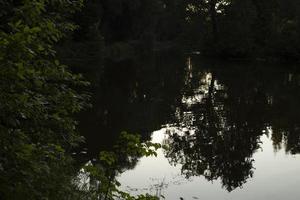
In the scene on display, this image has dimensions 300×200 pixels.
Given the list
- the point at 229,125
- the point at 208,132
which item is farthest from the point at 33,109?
the point at 229,125

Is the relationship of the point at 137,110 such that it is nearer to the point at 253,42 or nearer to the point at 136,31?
the point at 253,42

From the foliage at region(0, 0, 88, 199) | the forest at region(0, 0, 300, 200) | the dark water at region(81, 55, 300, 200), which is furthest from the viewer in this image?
the dark water at region(81, 55, 300, 200)

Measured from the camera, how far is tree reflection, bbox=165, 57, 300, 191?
14344 millimetres

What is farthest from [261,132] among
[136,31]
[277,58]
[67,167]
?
[136,31]

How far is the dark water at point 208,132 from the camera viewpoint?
41.9ft

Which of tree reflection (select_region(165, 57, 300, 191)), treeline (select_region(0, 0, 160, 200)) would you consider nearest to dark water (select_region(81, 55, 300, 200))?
tree reflection (select_region(165, 57, 300, 191))

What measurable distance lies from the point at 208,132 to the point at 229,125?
63.7 inches

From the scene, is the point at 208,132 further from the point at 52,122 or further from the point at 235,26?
the point at 235,26

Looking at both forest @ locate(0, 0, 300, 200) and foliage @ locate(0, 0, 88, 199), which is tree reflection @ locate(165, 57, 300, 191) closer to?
forest @ locate(0, 0, 300, 200)

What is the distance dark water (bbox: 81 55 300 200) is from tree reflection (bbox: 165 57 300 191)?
0.10 feet

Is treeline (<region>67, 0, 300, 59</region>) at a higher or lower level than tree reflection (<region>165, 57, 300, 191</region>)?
higher

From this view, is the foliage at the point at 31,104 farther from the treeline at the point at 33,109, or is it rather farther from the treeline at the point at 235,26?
the treeline at the point at 235,26

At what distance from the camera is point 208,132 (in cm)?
1880

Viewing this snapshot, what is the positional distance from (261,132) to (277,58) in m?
37.3
